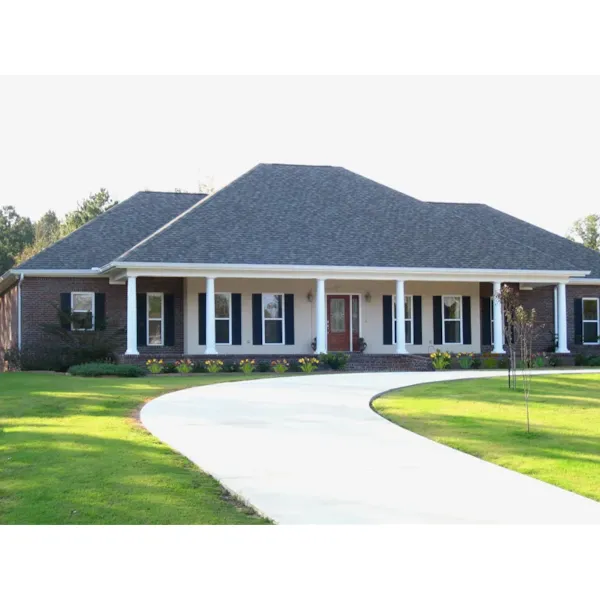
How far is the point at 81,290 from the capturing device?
1187 inches

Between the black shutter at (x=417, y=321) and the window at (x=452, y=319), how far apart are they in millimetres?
858

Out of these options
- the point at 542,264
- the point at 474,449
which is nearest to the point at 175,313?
the point at 542,264

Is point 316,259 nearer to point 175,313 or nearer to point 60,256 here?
point 175,313

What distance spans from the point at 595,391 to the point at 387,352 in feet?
43.7

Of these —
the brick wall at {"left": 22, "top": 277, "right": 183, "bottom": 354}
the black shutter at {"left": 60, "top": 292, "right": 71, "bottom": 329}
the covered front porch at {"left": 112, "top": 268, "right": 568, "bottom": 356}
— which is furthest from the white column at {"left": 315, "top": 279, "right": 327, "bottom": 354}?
the black shutter at {"left": 60, "top": 292, "right": 71, "bottom": 329}

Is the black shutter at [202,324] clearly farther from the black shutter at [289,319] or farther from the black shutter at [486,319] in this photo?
the black shutter at [486,319]

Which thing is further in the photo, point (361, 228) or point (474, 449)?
point (361, 228)

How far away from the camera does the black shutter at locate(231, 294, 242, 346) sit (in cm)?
3027

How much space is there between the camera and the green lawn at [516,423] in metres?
10.2

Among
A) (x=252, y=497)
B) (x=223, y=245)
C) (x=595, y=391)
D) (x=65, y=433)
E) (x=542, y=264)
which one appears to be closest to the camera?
(x=252, y=497)

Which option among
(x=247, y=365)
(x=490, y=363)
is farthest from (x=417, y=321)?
(x=247, y=365)

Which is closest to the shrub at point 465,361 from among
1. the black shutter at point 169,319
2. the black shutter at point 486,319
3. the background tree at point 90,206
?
the black shutter at point 486,319

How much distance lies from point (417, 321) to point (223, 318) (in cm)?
670

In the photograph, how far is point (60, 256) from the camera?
30406 mm
